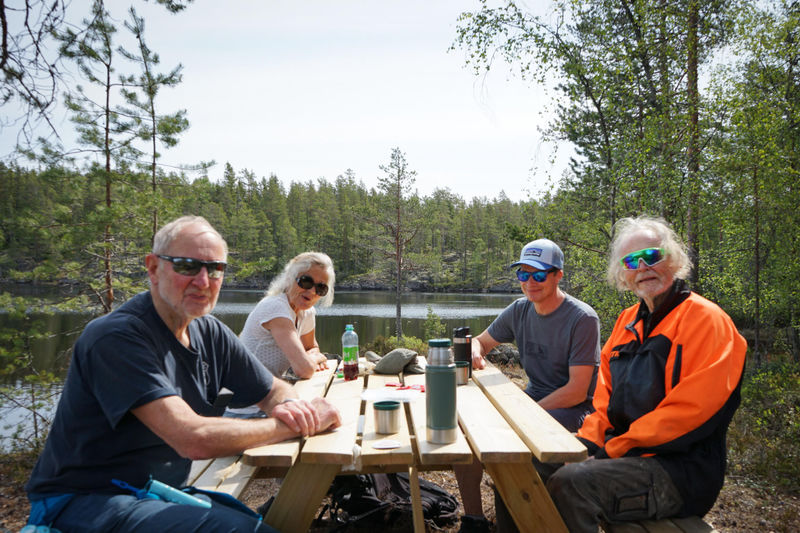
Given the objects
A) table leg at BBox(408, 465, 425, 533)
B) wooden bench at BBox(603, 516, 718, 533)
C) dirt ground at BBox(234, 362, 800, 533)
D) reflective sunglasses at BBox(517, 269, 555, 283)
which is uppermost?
reflective sunglasses at BBox(517, 269, 555, 283)

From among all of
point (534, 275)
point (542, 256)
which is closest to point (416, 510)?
point (534, 275)

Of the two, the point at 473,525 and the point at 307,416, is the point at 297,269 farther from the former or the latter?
the point at 473,525

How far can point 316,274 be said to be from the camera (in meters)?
3.34

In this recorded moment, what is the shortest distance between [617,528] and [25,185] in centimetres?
729

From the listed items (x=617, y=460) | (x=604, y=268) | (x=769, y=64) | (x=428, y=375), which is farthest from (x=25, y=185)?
(x=769, y=64)

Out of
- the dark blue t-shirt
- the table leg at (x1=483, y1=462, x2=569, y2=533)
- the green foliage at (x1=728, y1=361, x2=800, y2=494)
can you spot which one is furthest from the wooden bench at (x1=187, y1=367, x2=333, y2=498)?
the green foliage at (x1=728, y1=361, x2=800, y2=494)

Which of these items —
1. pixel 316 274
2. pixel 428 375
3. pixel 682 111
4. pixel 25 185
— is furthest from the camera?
pixel 682 111

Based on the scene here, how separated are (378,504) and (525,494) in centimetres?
138

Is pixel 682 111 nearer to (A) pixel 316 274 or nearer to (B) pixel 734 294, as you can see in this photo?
(B) pixel 734 294

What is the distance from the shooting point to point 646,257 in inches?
93.9

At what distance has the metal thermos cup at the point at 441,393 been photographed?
5.74 ft

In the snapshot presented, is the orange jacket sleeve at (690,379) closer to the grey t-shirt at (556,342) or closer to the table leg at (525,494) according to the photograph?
the table leg at (525,494)

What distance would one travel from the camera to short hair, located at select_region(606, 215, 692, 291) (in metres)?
2.39

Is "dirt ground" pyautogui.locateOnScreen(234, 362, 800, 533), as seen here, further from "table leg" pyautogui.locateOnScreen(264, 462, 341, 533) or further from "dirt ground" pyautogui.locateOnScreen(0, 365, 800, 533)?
"table leg" pyautogui.locateOnScreen(264, 462, 341, 533)
